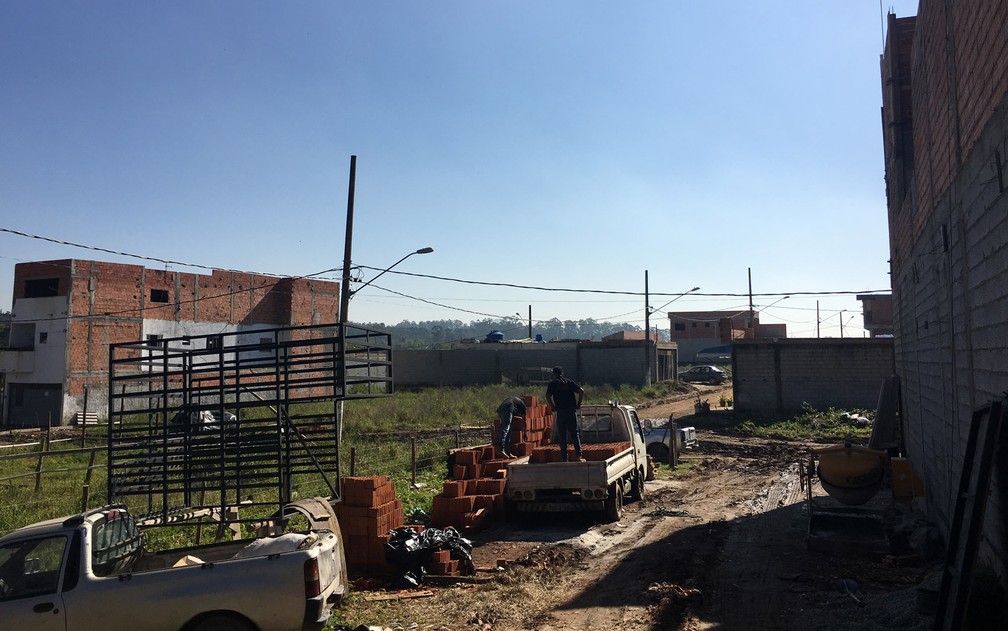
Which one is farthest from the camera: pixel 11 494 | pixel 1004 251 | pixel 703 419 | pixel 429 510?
pixel 703 419

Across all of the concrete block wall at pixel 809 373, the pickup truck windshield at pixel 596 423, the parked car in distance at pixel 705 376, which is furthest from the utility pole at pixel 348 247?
the parked car in distance at pixel 705 376

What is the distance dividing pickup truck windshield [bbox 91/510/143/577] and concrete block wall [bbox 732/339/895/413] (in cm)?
3008

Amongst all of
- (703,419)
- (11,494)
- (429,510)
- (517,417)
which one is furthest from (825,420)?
(11,494)

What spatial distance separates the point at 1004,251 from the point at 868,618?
3.67 metres

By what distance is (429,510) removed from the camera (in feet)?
42.8

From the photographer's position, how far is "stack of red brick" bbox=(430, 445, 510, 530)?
456 inches

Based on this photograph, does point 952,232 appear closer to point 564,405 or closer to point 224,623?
point 564,405

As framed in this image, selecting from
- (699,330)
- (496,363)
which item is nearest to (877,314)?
(699,330)

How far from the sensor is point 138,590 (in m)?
5.99

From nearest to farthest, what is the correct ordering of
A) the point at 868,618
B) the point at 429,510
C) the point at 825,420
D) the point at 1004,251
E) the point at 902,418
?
1. the point at 1004,251
2. the point at 868,618
3. the point at 429,510
4. the point at 902,418
5. the point at 825,420

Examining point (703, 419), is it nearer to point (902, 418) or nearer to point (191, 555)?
point (902, 418)

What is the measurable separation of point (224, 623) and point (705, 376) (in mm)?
57037

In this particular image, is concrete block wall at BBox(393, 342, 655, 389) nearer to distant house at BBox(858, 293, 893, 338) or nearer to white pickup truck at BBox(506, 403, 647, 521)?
distant house at BBox(858, 293, 893, 338)

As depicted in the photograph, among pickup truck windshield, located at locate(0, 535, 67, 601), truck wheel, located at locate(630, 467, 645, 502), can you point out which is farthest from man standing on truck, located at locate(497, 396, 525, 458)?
pickup truck windshield, located at locate(0, 535, 67, 601)
